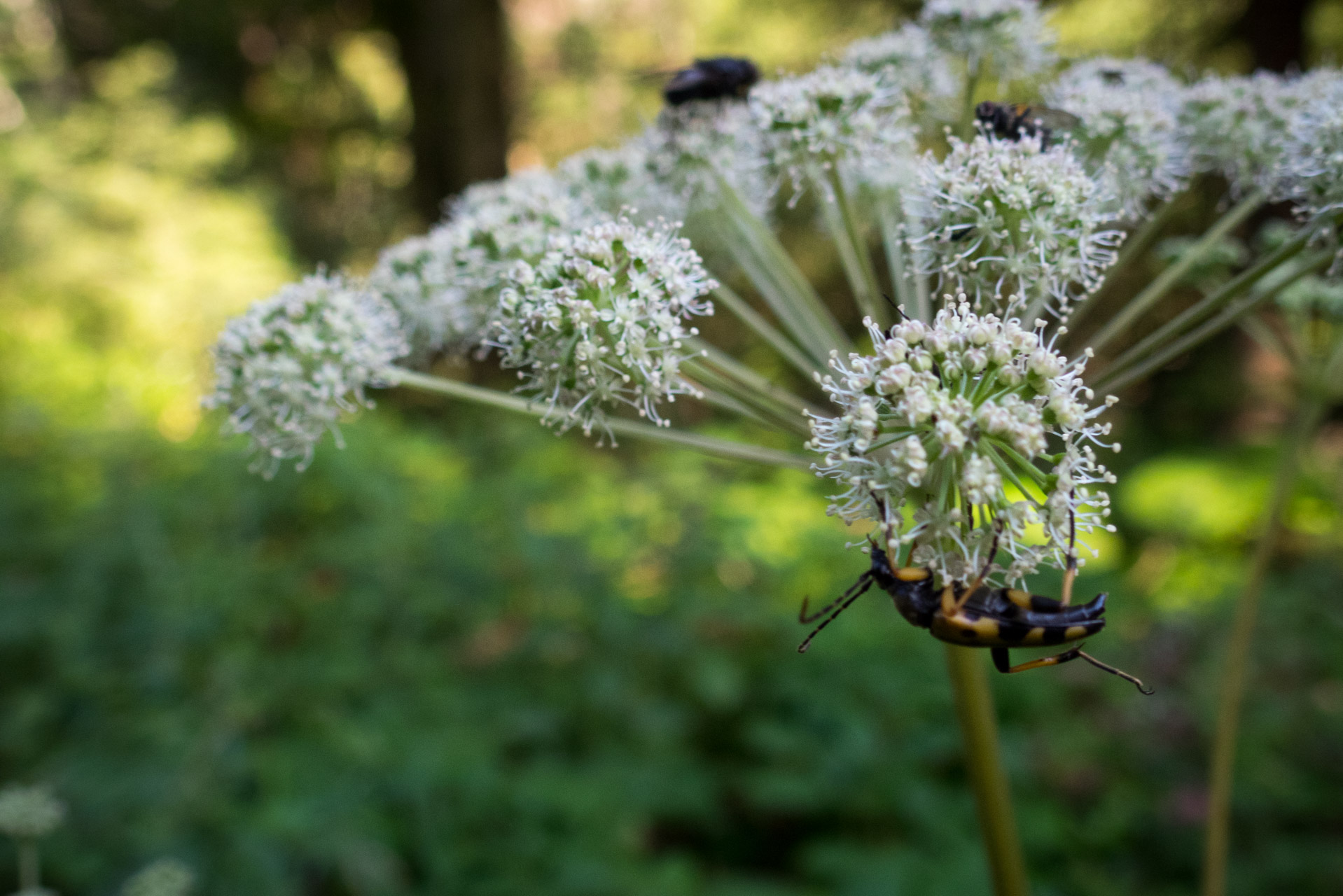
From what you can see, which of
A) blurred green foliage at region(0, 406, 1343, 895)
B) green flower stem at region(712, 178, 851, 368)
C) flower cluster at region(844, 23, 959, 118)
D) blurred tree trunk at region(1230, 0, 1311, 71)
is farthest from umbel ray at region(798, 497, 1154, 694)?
blurred tree trunk at region(1230, 0, 1311, 71)

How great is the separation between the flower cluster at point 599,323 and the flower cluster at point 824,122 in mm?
675

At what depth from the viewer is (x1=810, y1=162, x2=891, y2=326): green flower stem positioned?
2264mm

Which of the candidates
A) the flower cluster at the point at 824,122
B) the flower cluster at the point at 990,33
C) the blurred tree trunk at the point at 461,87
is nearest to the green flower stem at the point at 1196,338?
the flower cluster at the point at 824,122

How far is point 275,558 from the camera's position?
6.71m

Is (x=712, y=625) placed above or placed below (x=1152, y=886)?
above

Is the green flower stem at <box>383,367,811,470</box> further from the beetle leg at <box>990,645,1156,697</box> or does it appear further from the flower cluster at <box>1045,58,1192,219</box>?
the flower cluster at <box>1045,58,1192,219</box>

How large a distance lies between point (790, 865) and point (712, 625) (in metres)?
1.37

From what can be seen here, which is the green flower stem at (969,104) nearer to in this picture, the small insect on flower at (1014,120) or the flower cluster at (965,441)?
the small insect on flower at (1014,120)

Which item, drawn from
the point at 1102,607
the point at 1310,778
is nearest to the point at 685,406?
the point at 1310,778

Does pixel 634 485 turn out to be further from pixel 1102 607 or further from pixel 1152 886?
pixel 1102 607

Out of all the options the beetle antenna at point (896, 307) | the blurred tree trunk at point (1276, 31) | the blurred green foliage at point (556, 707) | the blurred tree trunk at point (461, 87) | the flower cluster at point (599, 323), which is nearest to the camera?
the beetle antenna at point (896, 307)

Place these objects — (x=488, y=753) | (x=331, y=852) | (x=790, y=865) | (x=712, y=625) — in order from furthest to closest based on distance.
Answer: (x=712, y=625) → (x=790, y=865) → (x=488, y=753) → (x=331, y=852)

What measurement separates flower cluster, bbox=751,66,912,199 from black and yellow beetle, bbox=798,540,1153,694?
1448mm

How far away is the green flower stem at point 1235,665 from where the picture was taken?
2203 mm
